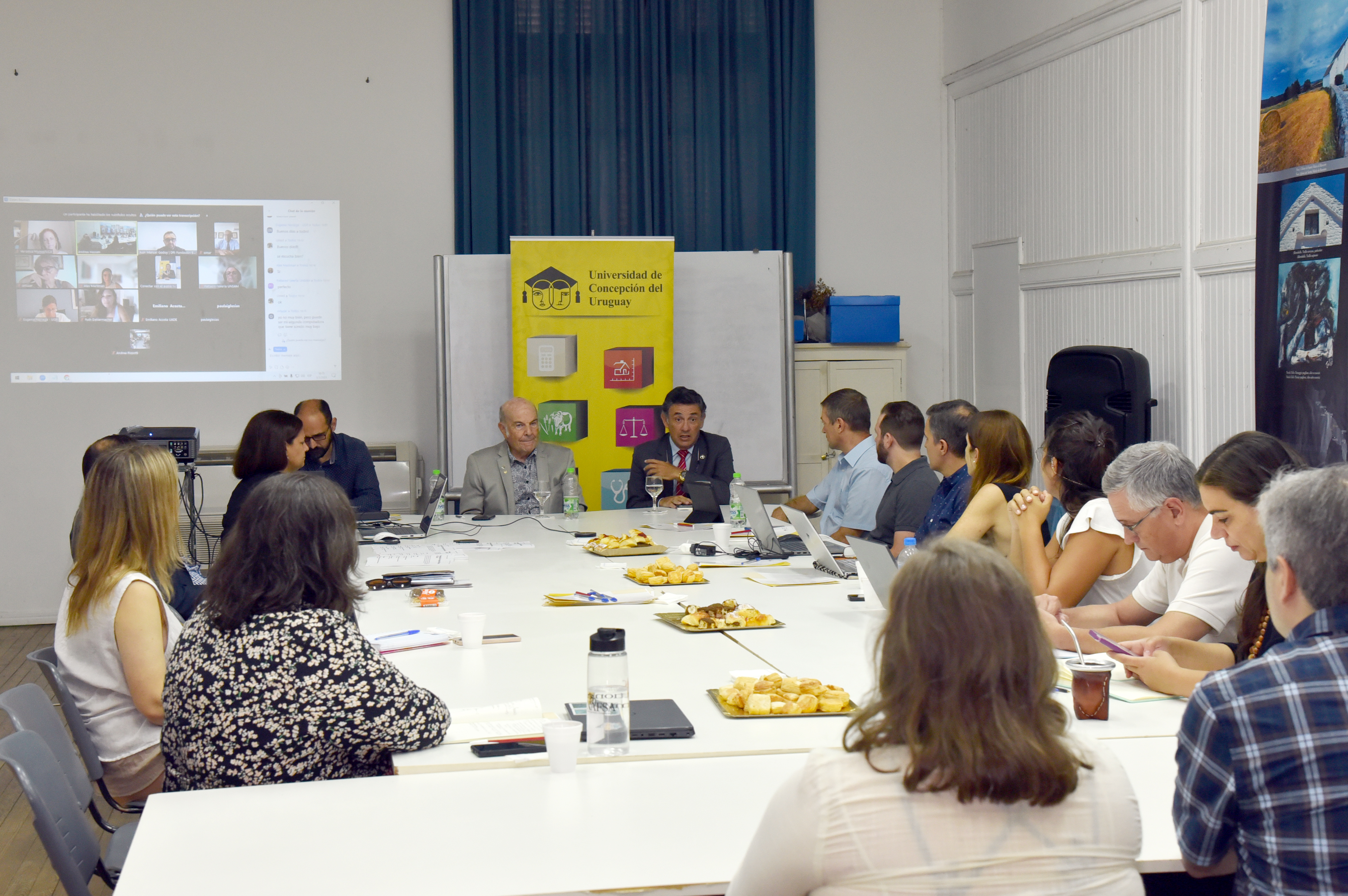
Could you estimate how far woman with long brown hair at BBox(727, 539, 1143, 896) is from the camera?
118cm

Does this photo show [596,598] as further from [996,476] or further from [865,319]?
[865,319]

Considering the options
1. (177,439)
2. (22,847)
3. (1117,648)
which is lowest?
(22,847)

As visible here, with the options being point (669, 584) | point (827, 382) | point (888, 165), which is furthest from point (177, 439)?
point (888, 165)

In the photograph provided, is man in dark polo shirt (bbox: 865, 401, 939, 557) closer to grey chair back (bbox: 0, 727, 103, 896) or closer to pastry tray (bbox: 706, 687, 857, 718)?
pastry tray (bbox: 706, 687, 857, 718)

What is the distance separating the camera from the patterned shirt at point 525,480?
18.7ft

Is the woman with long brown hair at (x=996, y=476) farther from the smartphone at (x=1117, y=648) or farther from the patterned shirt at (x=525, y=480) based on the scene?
the patterned shirt at (x=525, y=480)

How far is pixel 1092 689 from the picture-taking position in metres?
2.10

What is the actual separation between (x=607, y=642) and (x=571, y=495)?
346cm

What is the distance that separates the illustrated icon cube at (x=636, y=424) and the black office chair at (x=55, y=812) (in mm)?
4602

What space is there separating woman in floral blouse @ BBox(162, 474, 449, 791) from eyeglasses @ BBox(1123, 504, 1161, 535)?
1.70 metres

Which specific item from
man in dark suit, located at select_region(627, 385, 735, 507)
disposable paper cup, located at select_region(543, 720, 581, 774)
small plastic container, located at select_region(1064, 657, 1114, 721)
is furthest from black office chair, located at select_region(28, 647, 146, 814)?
man in dark suit, located at select_region(627, 385, 735, 507)

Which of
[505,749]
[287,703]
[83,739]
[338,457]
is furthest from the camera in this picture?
[338,457]

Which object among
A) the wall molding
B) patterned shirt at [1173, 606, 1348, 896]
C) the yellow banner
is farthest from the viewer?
the yellow banner

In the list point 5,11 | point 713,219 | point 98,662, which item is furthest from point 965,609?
point 5,11
